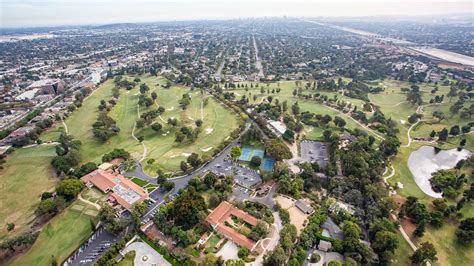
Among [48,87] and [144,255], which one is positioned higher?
[48,87]

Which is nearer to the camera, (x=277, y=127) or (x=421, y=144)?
(x=421, y=144)

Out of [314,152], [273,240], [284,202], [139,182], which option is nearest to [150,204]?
[139,182]

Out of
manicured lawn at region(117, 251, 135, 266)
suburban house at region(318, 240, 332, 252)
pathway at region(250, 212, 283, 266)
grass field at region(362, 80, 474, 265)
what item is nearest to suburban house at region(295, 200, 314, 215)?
pathway at region(250, 212, 283, 266)

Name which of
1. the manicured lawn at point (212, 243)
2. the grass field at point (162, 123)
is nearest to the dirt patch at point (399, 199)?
the manicured lawn at point (212, 243)

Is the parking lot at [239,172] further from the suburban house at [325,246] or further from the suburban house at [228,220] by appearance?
the suburban house at [325,246]

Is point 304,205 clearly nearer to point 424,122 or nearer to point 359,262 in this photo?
point 359,262

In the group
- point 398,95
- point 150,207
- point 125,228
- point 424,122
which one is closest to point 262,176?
point 150,207

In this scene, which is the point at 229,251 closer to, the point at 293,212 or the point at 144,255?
the point at 144,255
